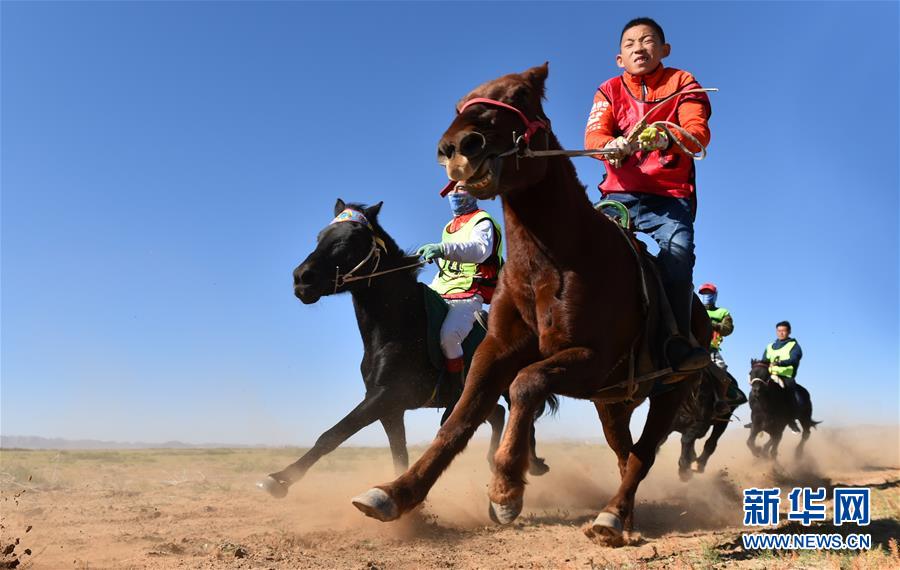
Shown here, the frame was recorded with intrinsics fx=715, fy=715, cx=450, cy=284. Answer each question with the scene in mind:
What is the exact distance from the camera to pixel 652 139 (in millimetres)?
4621

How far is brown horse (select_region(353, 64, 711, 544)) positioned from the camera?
3730mm

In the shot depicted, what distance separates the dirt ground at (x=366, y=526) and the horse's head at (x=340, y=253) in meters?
2.19

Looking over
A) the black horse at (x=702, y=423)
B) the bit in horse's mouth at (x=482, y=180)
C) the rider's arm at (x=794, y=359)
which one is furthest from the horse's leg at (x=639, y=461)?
the rider's arm at (x=794, y=359)

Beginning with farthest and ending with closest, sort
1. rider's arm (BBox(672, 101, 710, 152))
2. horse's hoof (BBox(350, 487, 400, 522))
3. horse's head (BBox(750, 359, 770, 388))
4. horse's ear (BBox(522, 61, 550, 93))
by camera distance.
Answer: horse's head (BBox(750, 359, 770, 388))
rider's arm (BBox(672, 101, 710, 152))
horse's ear (BBox(522, 61, 550, 93))
horse's hoof (BBox(350, 487, 400, 522))

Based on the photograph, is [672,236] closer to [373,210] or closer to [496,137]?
[496,137]

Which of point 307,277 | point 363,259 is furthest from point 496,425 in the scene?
point 307,277

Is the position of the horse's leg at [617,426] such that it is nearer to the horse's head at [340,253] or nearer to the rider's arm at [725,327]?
the horse's head at [340,253]

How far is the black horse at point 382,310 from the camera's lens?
23.5 ft

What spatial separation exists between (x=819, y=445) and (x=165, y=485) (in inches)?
644

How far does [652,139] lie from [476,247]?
10.1ft

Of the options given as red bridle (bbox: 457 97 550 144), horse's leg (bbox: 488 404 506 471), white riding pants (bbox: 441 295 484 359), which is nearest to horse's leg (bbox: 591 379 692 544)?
red bridle (bbox: 457 97 550 144)

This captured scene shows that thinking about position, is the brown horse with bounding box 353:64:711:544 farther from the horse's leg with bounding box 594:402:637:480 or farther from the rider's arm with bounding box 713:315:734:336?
the rider's arm with bounding box 713:315:734:336

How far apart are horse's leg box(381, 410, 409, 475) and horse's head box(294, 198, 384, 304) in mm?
1440

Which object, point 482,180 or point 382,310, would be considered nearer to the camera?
point 482,180
